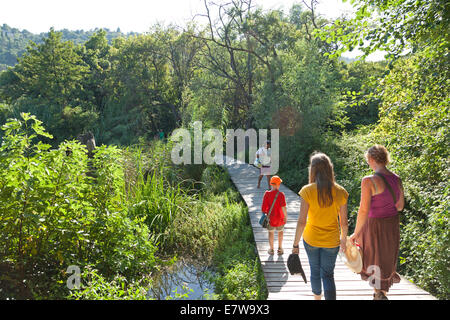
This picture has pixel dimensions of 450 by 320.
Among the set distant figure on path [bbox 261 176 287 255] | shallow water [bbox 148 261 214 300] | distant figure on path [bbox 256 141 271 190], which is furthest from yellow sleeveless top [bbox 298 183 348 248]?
distant figure on path [bbox 256 141 271 190]

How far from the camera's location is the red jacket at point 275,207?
4945 millimetres

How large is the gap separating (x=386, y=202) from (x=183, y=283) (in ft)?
11.3

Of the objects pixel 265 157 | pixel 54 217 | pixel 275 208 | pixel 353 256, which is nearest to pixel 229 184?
pixel 265 157

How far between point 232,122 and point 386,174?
18.0 m

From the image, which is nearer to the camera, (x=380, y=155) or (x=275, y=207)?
(x=380, y=155)

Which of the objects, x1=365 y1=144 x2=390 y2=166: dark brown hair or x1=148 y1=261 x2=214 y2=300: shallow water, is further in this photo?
x1=148 y1=261 x2=214 y2=300: shallow water

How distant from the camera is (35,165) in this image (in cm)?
348

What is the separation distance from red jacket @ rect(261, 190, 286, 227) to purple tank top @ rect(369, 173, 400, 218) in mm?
1796

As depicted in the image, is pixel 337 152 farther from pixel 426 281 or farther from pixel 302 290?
pixel 302 290

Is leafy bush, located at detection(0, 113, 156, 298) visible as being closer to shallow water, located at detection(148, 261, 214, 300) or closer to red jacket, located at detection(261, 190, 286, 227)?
shallow water, located at detection(148, 261, 214, 300)

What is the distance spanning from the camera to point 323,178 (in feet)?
10.2

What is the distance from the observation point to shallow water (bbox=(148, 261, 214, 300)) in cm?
491

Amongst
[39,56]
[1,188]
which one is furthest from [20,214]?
[39,56]

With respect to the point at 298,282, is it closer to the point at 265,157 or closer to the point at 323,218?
the point at 323,218
